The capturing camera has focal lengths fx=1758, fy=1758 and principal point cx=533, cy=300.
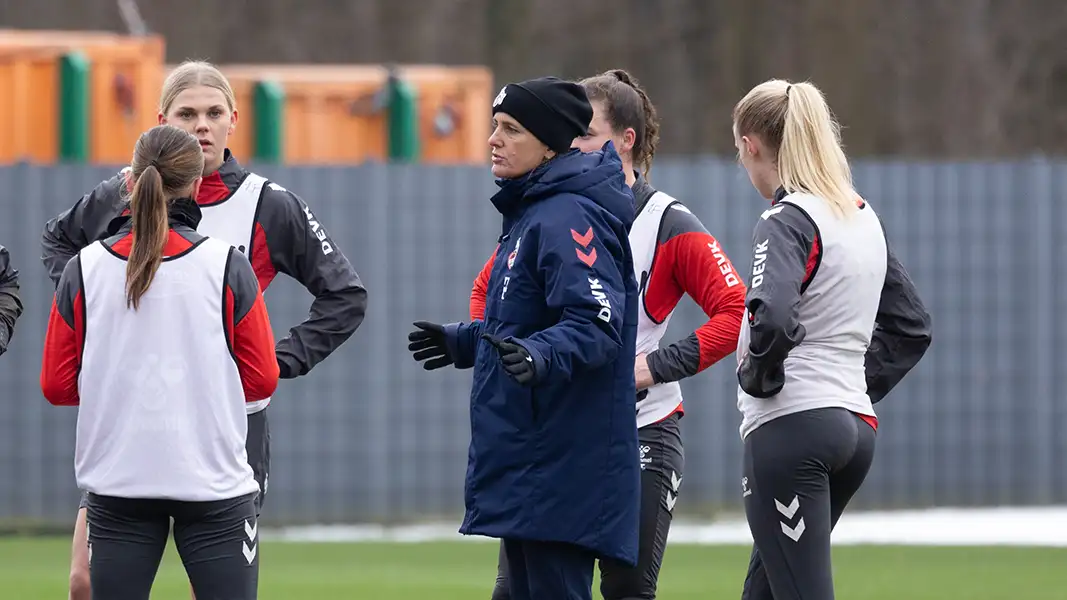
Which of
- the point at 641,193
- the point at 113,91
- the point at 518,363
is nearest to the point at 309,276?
the point at 641,193

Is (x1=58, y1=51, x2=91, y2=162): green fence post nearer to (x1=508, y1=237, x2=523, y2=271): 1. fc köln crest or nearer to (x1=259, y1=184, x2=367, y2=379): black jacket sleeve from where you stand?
(x1=259, y1=184, x2=367, y2=379): black jacket sleeve

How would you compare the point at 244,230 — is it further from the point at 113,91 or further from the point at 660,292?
the point at 113,91

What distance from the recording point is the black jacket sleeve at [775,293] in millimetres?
4652

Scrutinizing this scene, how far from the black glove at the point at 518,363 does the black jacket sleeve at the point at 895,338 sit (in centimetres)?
157

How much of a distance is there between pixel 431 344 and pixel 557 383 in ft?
2.01

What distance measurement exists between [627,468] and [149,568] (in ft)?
4.08

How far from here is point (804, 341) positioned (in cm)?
485

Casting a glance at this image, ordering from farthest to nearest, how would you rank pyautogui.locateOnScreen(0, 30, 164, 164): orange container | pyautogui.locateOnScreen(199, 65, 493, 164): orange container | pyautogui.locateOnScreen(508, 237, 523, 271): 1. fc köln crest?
pyautogui.locateOnScreen(199, 65, 493, 164): orange container, pyautogui.locateOnScreen(0, 30, 164, 164): orange container, pyautogui.locateOnScreen(508, 237, 523, 271): 1. fc köln crest

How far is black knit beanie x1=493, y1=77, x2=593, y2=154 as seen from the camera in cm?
455

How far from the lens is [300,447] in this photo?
12.2 metres

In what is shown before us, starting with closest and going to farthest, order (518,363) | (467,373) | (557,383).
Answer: (518,363) → (557,383) → (467,373)

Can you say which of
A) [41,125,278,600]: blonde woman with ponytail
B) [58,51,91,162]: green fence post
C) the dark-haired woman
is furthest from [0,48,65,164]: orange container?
[41,125,278,600]: blonde woman with ponytail

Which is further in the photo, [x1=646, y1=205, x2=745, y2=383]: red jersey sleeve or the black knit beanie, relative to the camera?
[x1=646, y1=205, x2=745, y2=383]: red jersey sleeve

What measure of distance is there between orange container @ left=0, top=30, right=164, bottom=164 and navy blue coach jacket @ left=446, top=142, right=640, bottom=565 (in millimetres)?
10659
